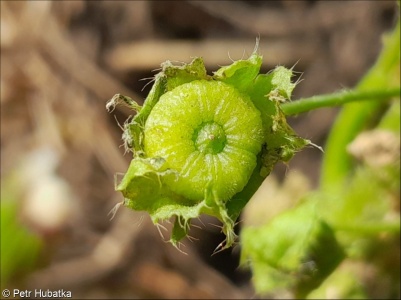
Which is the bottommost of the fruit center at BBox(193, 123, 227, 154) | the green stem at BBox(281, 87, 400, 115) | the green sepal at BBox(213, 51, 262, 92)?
the green stem at BBox(281, 87, 400, 115)

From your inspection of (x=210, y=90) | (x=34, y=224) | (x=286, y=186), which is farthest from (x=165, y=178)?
(x=34, y=224)

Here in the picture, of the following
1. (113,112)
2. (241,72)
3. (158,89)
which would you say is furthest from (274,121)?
(113,112)

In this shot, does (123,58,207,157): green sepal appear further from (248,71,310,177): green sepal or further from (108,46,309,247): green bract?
(248,71,310,177): green sepal

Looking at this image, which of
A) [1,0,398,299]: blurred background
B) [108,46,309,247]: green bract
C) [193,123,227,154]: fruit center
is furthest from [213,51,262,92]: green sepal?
[1,0,398,299]: blurred background

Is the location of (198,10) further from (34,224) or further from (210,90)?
(210,90)

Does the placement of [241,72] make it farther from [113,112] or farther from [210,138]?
[113,112]
